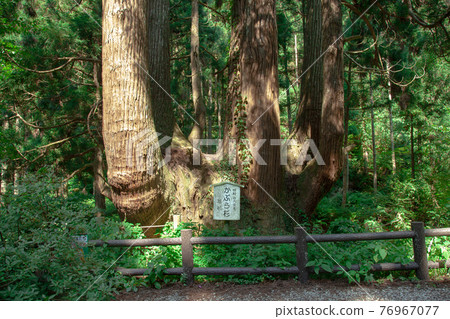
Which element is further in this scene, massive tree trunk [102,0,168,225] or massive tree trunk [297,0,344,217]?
massive tree trunk [297,0,344,217]

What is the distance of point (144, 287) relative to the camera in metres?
4.75

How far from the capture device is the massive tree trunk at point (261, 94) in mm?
6637

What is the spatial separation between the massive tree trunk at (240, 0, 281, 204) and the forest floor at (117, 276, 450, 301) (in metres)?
2.31

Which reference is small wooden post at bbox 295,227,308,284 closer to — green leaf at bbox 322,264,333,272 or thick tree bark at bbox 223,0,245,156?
green leaf at bbox 322,264,333,272

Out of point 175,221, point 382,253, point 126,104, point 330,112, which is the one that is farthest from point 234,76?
point 382,253

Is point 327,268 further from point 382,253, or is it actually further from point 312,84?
point 312,84

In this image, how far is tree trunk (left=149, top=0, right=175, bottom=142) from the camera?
731 cm

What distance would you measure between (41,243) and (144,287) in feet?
5.27

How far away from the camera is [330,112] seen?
6.81m

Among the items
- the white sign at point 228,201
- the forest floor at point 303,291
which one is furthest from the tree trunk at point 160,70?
the forest floor at point 303,291

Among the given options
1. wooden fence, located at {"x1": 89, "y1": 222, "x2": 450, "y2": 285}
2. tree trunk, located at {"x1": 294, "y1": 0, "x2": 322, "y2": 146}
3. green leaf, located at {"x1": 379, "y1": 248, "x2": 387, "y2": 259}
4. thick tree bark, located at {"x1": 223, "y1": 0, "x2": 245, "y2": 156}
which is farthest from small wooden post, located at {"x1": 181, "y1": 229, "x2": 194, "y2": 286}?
tree trunk, located at {"x1": 294, "y1": 0, "x2": 322, "y2": 146}

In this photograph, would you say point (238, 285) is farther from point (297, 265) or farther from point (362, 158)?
point (362, 158)

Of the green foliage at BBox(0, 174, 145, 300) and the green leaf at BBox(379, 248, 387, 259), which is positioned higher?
the green foliage at BBox(0, 174, 145, 300)

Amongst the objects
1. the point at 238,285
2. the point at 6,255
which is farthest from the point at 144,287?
the point at 6,255
